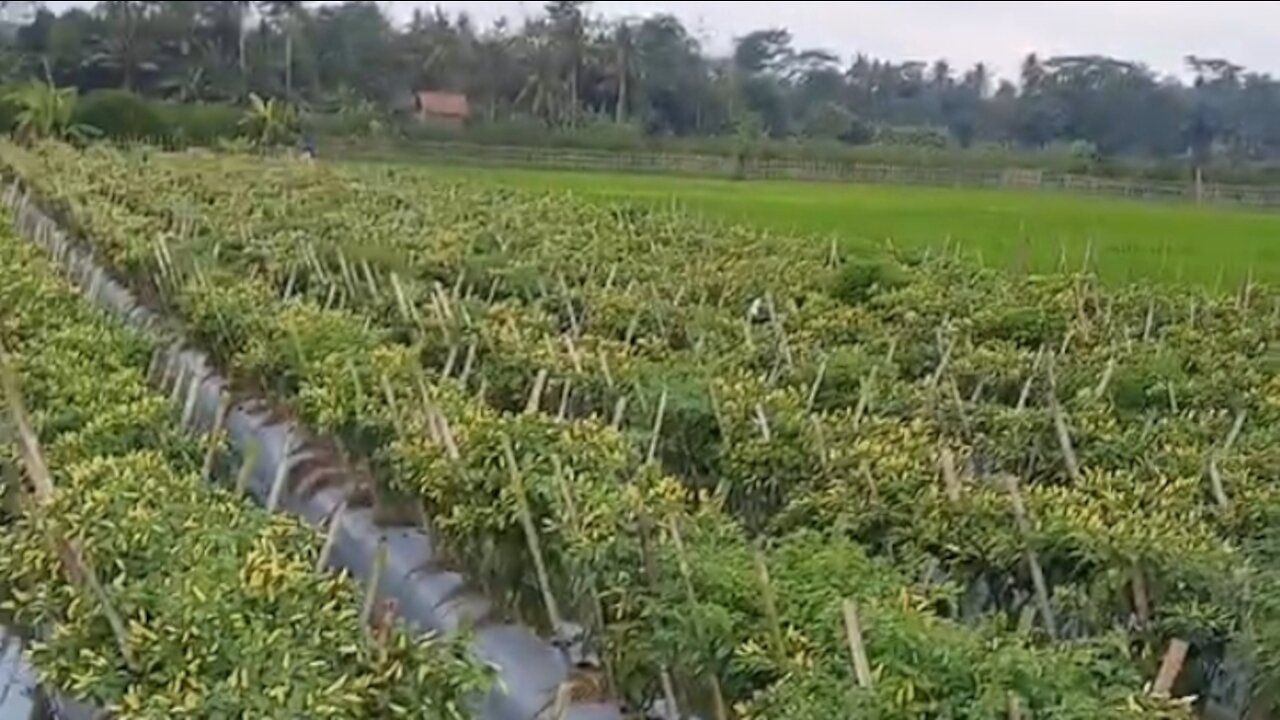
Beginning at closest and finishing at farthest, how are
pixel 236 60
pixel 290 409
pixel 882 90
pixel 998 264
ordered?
pixel 290 409 < pixel 998 264 < pixel 882 90 < pixel 236 60

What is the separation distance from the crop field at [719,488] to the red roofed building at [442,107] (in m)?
32.6

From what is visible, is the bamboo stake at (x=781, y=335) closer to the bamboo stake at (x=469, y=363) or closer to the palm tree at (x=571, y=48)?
the bamboo stake at (x=469, y=363)

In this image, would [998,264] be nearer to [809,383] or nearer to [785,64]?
[809,383]

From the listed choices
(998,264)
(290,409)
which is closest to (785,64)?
(998,264)

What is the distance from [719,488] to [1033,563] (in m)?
1.97

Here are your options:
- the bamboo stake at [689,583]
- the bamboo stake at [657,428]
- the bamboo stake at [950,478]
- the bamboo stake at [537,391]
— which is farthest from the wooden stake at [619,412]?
the bamboo stake at [689,583]

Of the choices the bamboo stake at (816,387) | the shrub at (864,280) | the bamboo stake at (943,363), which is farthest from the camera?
the shrub at (864,280)

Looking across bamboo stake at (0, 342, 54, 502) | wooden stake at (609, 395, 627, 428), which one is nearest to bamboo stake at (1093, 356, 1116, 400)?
wooden stake at (609, 395, 627, 428)

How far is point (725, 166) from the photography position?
40.3 metres

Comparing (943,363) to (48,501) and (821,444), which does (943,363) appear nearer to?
(821,444)

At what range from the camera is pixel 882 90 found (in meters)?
38.2

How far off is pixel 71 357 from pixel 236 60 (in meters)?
40.6

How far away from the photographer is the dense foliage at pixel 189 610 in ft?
13.4

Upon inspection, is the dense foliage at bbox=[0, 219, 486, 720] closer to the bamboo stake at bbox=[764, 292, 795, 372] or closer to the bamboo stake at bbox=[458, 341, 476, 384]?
the bamboo stake at bbox=[458, 341, 476, 384]
